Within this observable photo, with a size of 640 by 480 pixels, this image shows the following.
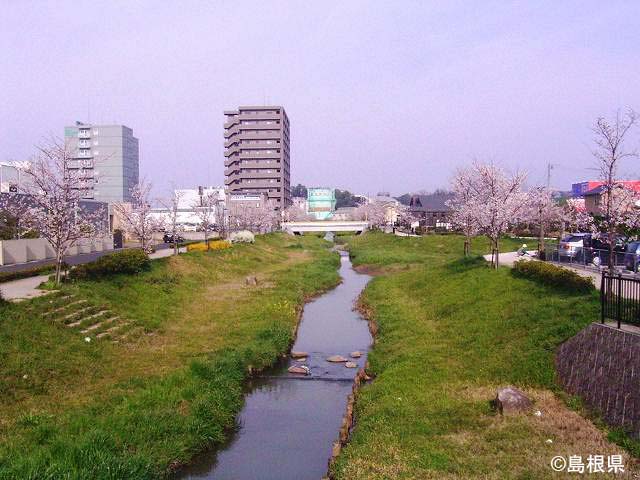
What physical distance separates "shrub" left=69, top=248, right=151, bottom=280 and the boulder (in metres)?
16.7

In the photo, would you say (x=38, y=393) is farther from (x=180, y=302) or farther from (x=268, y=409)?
(x=180, y=302)

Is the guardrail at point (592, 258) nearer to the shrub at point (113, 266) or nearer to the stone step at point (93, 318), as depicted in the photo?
the stone step at point (93, 318)

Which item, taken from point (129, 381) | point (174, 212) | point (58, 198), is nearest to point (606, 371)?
point (129, 381)

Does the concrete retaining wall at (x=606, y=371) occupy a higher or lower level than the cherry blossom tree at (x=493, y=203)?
lower

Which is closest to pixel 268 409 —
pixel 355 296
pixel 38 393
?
pixel 38 393

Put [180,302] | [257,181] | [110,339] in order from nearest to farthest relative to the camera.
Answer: [110,339] < [180,302] < [257,181]

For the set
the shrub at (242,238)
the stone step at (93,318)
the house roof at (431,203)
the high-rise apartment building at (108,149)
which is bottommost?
the stone step at (93,318)

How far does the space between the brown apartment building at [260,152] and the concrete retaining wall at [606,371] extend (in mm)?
117385

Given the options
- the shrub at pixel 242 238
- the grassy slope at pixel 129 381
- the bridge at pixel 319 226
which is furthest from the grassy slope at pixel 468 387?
the bridge at pixel 319 226

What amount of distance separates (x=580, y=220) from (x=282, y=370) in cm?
1264

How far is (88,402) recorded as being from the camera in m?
11.7

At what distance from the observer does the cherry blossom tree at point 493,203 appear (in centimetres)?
2561

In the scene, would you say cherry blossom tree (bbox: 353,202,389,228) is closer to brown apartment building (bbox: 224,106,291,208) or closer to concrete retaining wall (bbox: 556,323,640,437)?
brown apartment building (bbox: 224,106,291,208)

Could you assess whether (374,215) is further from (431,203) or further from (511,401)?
(511,401)
